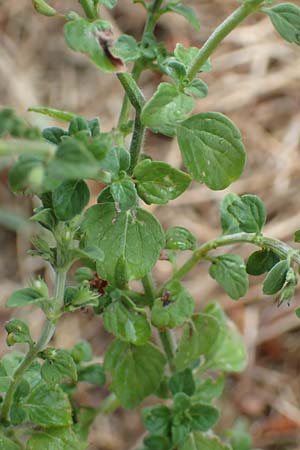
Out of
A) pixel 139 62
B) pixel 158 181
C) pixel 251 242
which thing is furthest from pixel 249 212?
pixel 139 62

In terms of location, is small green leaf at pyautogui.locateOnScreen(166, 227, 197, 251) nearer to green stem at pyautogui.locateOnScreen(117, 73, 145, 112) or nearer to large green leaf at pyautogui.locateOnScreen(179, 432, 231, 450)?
green stem at pyautogui.locateOnScreen(117, 73, 145, 112)

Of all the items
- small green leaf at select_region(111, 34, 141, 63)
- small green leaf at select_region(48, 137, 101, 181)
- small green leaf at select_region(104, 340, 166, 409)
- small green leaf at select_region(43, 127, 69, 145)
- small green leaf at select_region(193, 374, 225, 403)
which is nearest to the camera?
small green leaf at select_region(48, 137, 101, 181)

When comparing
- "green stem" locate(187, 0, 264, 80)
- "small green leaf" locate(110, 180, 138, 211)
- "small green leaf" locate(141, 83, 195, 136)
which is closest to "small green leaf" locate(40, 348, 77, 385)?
"small green leaf" locate(110, 180, 138, 211)

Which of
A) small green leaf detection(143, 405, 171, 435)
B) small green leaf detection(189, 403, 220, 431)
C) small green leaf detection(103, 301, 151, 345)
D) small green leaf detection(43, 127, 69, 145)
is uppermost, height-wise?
small green leaf detection(43, 127, 69, 145)

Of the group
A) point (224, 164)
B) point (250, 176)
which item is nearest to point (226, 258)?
point (224, 164)

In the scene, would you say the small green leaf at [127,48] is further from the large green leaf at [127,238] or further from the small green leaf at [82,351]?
the small green leaf at [82,351]

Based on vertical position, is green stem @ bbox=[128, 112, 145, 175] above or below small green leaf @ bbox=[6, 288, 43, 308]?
above

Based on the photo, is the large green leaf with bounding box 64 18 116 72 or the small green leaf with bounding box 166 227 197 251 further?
the small green leaf with bounding box 166 227 197 251

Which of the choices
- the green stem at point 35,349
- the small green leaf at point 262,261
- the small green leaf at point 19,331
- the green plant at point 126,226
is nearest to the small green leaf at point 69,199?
the green plant at point 126,226
